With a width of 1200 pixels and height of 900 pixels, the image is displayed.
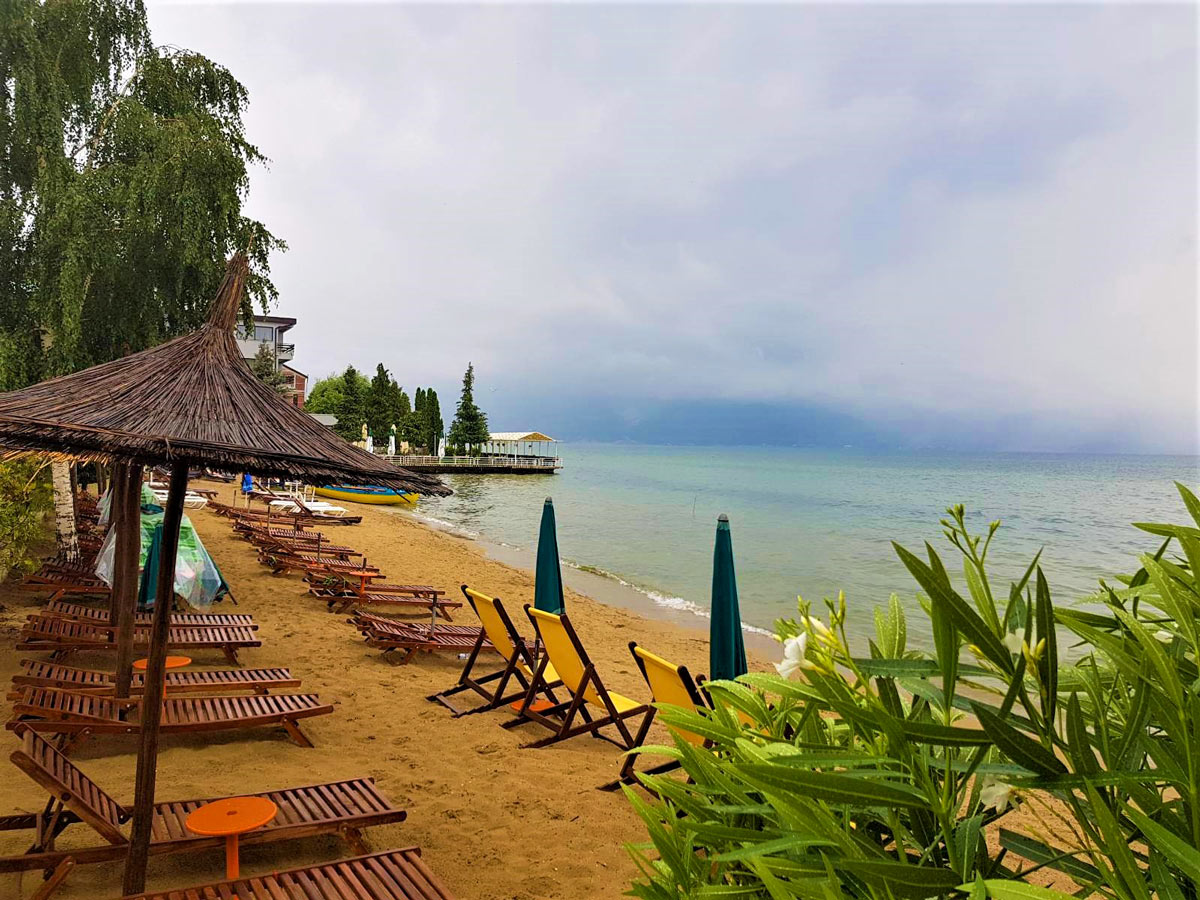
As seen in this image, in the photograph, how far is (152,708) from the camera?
2996 millimetres

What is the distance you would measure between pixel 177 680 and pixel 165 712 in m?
0.71

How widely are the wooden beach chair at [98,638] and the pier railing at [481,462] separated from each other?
48.1 m

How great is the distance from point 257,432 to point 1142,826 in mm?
3360

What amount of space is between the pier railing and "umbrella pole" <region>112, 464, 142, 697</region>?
1937 inches

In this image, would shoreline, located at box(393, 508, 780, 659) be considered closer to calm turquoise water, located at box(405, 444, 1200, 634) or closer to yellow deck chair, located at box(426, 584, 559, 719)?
calm turquoise water, located at box(405, 444, 1200, 634)

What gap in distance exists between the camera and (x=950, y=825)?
71 centimetres

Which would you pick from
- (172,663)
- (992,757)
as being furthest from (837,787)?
(172,663)

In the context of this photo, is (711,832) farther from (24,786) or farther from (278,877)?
(24,786)

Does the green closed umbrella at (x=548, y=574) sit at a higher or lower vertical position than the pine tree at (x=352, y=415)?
lower

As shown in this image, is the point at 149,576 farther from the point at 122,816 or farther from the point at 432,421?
the point at 432,421

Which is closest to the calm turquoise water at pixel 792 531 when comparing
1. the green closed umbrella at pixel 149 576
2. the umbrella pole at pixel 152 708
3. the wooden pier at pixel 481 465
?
the wooden pier at pixel 481 465

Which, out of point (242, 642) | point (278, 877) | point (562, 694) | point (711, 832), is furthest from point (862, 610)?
point (711, 832)

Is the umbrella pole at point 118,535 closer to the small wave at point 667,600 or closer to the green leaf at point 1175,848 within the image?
the green leaf at point 1175,848

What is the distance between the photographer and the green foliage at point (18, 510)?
7.71 metres
